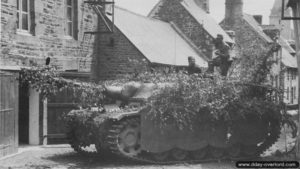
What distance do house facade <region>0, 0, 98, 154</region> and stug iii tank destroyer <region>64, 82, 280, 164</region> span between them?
2.50m

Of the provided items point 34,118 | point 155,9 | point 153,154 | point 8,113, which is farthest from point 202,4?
point 153,154

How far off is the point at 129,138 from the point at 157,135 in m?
0.69

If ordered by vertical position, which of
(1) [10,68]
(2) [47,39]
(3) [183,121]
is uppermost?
(2) [47,39]

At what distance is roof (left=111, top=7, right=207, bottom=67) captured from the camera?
66.5ft

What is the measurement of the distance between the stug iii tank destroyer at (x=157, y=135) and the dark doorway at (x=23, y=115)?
10.0ft

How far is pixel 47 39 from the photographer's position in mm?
15727

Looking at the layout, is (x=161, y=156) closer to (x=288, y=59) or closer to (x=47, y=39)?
(x=47, y=39)

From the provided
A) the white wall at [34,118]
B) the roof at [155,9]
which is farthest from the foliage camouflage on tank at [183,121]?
the roof at [155,9]

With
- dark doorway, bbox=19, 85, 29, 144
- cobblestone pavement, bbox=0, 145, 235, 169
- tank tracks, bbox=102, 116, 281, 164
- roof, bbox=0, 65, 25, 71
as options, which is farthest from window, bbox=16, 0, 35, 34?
tank tracks, bbox=102, 116, 281, 164

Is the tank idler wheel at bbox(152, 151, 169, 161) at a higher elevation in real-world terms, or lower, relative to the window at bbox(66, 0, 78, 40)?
lower

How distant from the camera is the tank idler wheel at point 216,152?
41.6 ft

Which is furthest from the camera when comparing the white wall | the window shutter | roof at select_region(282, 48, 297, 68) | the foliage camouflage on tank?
roof at select_region(282, 48, 297, 68)

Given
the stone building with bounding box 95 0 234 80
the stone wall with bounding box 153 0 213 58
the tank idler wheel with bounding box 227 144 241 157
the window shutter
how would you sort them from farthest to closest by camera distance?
1. the stone wall with bounding box 153 0 213 58
2. the stone building with bounding box 95 0 234 80
3. the window shutter
4. the tank idler wheel with bounding box 227 144 241 157

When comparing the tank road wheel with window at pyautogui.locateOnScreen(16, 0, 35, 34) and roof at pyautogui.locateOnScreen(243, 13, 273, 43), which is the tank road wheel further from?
roof at pyautogui.locateOnScreen(243, 13, 273, 43)
